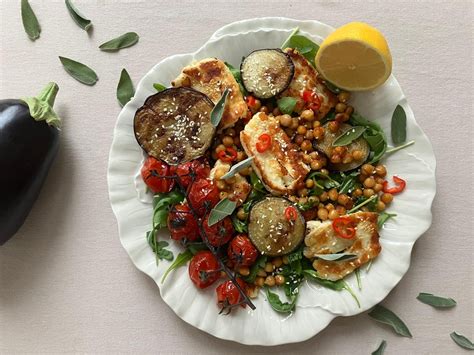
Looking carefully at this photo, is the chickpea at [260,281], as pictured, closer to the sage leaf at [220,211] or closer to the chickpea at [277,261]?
the chickpea at [277,261]

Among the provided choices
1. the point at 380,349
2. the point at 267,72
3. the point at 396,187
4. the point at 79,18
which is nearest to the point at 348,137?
the point at 396,187

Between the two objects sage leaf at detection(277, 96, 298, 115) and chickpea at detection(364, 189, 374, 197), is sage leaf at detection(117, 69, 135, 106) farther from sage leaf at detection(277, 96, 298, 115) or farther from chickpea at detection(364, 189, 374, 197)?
chickpea at detection(364, 189, 374, 197)

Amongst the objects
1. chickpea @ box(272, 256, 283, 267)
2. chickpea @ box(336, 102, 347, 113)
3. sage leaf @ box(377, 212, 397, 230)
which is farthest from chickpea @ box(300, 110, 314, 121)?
chickpea @ box(272, 256, 283, 267)

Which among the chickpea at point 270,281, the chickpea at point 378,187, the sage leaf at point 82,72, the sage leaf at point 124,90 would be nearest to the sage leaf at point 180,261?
the chickpea at point 270,281

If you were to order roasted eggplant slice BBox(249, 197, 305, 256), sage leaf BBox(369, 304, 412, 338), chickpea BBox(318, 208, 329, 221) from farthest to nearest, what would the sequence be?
1. sage leaf BBox(369, 304, 412, 338)
2. chickpea BBox(318, 208, 329, 221)
3. roasted eggplant slice BBox(249, 197, 305, 256)

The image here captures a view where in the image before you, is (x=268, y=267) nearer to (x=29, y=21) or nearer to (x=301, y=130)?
(x=301, y=130)
